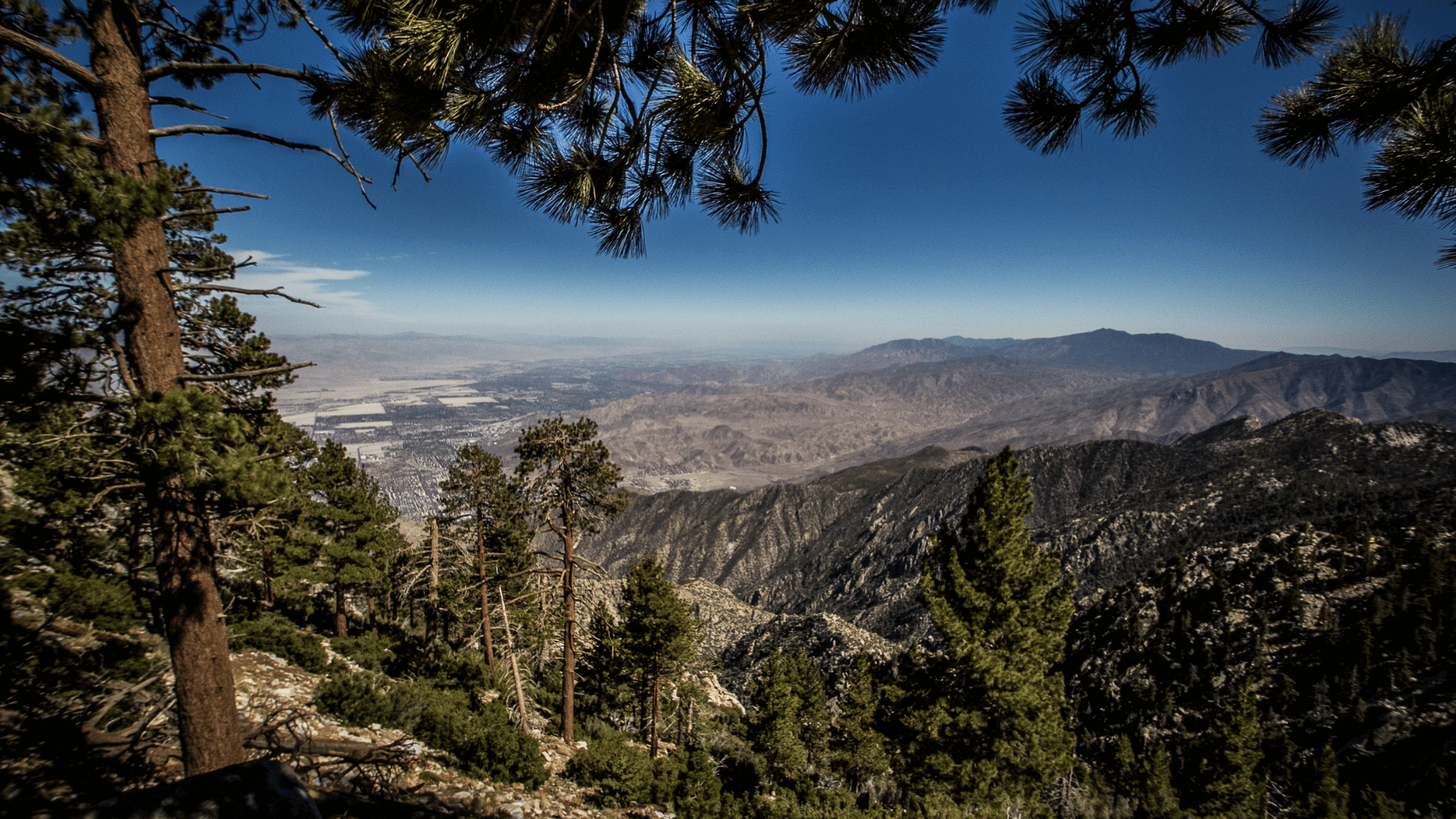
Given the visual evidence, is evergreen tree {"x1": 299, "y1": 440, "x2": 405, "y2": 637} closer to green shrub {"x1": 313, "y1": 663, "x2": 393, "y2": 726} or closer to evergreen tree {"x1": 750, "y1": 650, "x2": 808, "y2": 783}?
green shrub {"x1": 313, "y1": 663, "x2": 393, "y2": 726}

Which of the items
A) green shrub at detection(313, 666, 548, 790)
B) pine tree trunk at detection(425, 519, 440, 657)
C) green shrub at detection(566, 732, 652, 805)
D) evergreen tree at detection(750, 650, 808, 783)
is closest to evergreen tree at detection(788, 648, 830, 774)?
evergreen tree at detection(750, 650, 808, 783)

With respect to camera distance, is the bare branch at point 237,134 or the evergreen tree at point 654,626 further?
the evergreen tree at point 654,626

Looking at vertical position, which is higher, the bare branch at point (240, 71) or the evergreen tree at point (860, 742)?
the bare branch at point (240, 71)

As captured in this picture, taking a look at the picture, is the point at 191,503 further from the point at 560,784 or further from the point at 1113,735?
the point at 1113,735

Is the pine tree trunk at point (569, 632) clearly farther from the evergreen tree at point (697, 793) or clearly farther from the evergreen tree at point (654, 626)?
the evergreen tree at point (654, 626)

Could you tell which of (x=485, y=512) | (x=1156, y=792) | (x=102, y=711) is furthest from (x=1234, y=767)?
(x=102, y=711)

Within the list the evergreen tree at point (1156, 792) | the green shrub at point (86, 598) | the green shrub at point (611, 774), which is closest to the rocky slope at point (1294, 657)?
the evergreen tree at point (1156, 792)

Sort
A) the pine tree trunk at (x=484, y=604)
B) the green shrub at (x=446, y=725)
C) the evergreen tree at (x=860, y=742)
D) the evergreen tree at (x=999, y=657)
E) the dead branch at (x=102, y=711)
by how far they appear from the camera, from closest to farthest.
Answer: the dead branch at (x=102, y=711) < the green shrub at (x=446, y=725) < the evergreen tree at (x=999, y=657) < the pine tree trunk at (x=484, y=604) < the evergreen tree at (x=860, y=742)
